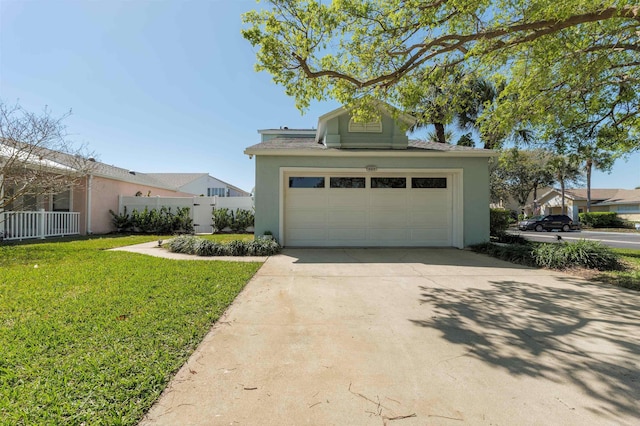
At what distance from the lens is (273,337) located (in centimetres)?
301

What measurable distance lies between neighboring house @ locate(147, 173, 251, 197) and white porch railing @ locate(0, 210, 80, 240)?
52.2 feet

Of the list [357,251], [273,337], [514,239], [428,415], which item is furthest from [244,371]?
[514,239]

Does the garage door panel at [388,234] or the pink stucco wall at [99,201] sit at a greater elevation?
the pink stucco wall at [99,201]

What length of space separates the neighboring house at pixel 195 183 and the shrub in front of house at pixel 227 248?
21916 mm

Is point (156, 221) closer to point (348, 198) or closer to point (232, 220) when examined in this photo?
point (232, 220)

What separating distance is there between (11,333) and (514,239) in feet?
42.0

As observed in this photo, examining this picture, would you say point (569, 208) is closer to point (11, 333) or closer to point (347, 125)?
point (347, 125)

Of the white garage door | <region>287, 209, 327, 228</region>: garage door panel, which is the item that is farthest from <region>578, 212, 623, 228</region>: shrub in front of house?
→ <region>287, 209, 327, 228</region>: garage door panel

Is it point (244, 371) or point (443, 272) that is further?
point (443, 272)

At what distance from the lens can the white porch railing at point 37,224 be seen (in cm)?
992

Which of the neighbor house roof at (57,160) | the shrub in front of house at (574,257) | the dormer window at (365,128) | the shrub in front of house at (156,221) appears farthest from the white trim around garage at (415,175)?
the neighbor house roof at (57,160)

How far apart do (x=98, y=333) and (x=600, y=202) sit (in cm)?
4967

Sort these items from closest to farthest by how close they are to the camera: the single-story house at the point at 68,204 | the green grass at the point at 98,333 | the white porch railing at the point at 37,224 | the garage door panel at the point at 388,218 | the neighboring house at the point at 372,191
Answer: the green grass at the point at 98,333 → the neighboring house at the point at 372,191 → the garage door panel at the point at 388,218 → the white porch railing at the point at 37,224 → the single-story house at the point at 68,204

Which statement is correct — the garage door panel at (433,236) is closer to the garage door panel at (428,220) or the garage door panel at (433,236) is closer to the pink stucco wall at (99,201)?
the garage door panel at (428,220)
